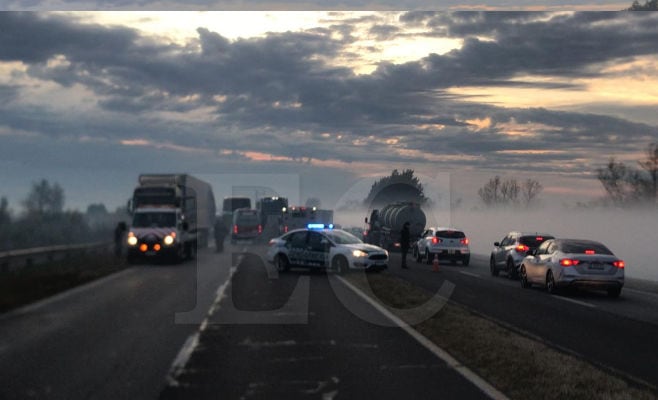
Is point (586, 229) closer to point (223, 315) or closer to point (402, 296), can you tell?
point (402, 296)

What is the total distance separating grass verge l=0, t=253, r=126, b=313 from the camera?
74.6ft

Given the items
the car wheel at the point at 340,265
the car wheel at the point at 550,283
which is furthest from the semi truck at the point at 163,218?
the car wheel at the point at 550,283

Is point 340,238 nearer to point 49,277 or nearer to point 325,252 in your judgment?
Answer: point 325,252

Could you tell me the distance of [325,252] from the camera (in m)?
32.6

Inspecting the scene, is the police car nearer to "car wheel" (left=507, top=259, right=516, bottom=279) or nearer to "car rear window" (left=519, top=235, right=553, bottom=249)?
"car wheel" (left=507, top=259, right=516, bottom=279)

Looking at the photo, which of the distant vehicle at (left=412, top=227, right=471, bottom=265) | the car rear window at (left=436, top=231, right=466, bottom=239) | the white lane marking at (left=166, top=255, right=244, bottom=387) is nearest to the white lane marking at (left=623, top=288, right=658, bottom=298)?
the white lane marking at (left=166, top=255, right=244, bottom=387)

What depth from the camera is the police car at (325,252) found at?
31.8m

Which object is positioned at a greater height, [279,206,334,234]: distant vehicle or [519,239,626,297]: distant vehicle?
[279,206,334,234]: distant vehicle

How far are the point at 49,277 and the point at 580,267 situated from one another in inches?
635

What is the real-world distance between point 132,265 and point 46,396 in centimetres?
3034

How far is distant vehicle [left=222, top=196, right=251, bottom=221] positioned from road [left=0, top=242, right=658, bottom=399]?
48.7 meters

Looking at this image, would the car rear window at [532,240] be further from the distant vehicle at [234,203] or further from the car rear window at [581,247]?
the distant vehicle at [234,203]

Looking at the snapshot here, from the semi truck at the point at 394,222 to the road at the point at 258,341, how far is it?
25536 mm

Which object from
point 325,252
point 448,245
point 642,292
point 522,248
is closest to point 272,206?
point 448,245
